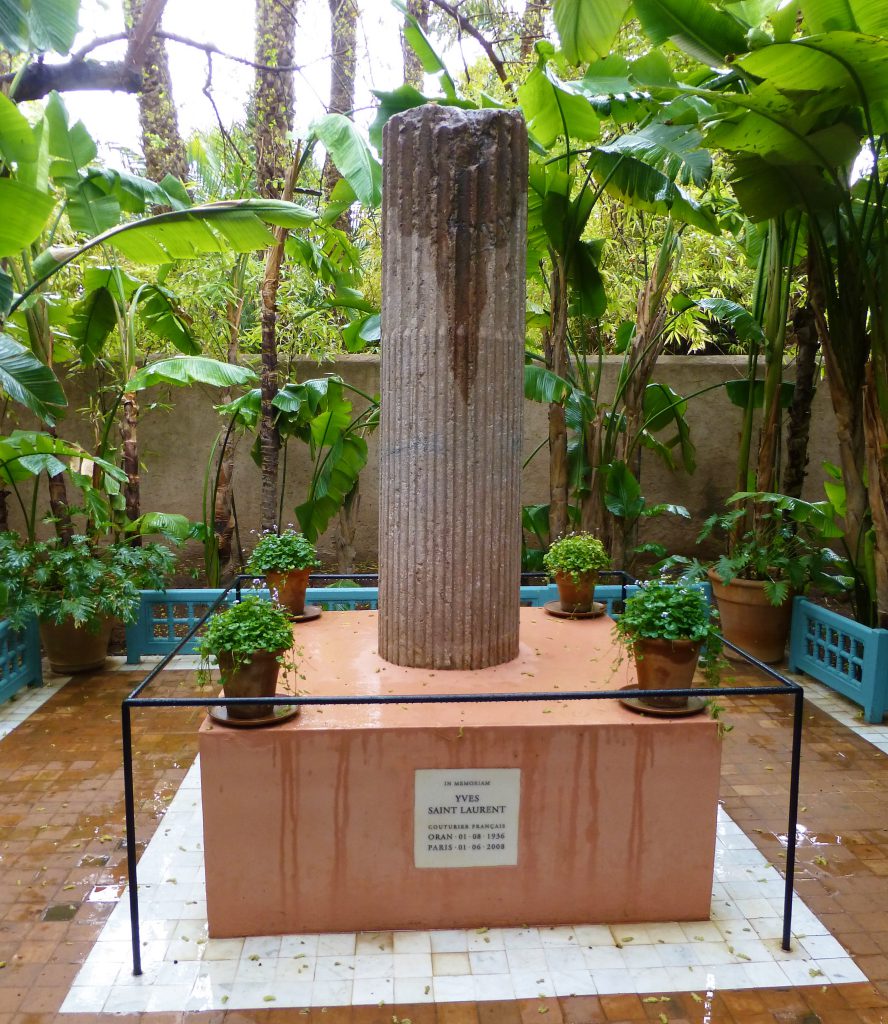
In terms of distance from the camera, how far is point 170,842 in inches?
158

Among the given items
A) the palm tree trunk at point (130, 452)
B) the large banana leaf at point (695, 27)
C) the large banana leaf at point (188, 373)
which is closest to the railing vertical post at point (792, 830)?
the large banana leaf at point (695, 27)

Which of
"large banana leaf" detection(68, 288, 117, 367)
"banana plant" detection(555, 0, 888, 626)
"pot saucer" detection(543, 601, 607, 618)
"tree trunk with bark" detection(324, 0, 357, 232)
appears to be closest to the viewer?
"banana plant" detection(555, 0, 888, 626)

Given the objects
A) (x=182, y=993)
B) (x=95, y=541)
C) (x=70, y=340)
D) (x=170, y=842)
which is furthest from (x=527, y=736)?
(x=70, y=340)

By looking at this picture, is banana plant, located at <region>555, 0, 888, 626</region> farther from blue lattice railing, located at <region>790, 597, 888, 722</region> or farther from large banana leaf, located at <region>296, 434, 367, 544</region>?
large banana leaf, located at <region>296, 434, 367, 544</region>

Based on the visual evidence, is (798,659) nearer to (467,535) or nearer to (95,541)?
(467,535)

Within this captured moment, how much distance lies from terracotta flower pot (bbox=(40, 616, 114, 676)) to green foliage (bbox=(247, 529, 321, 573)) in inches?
83.8

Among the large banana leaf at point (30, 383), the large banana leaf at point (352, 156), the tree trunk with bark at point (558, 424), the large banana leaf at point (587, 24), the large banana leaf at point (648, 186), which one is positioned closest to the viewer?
the large banana leaf at point (30, 383)

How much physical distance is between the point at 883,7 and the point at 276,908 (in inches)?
211

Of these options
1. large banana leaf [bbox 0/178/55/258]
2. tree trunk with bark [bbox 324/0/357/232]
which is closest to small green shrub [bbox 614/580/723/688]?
large banana leaf [bbox 0/178/55/258]

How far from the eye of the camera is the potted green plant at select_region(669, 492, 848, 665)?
6508mm

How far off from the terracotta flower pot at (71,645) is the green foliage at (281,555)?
6.98 feet

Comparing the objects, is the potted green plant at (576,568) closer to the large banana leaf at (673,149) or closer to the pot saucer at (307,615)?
the pot saucer at (307,615)

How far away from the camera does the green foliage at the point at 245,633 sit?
→ 10.4 ft

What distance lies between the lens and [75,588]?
5.91 metres
